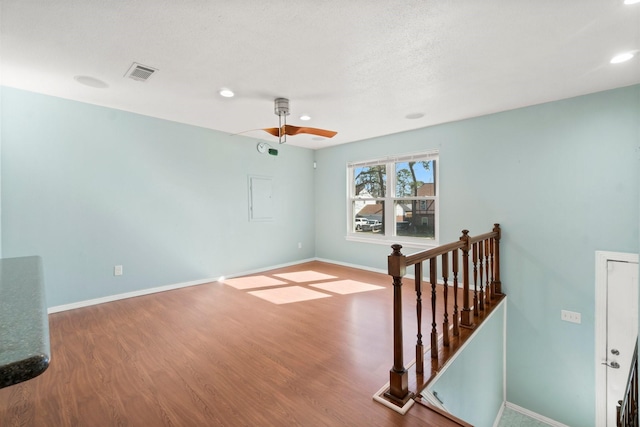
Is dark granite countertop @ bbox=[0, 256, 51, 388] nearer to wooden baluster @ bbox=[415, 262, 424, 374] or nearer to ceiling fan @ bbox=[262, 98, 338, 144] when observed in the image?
wooden baluster @ bbox=[415, 262, 424, 374]

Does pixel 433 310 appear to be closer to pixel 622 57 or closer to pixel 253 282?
pixel 622 57

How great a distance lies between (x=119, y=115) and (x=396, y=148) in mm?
4032

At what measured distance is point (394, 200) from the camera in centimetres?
487

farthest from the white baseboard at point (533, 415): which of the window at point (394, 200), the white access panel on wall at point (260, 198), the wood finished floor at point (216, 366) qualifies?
the white access panel on wall at point (260, 198)

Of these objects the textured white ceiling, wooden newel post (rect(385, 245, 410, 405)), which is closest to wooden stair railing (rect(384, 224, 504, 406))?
wooden newel post (rect(385, 245, 410, 405))

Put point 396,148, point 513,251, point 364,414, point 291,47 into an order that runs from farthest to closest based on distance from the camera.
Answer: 1. point 396,148
2. point 513,251
3. point 291,47
4. point 364,414

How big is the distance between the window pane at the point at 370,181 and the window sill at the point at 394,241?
0.80 meters

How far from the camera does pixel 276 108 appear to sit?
10.7 ft

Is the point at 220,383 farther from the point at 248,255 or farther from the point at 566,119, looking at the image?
the point at 566,119

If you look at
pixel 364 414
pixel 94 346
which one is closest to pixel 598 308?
pixel 364 414

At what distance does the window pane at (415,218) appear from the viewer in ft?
14.5

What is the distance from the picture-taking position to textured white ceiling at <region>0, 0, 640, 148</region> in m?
1.78

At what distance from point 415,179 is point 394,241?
1.11 meters

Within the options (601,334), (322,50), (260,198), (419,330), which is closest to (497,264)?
(601,334)
